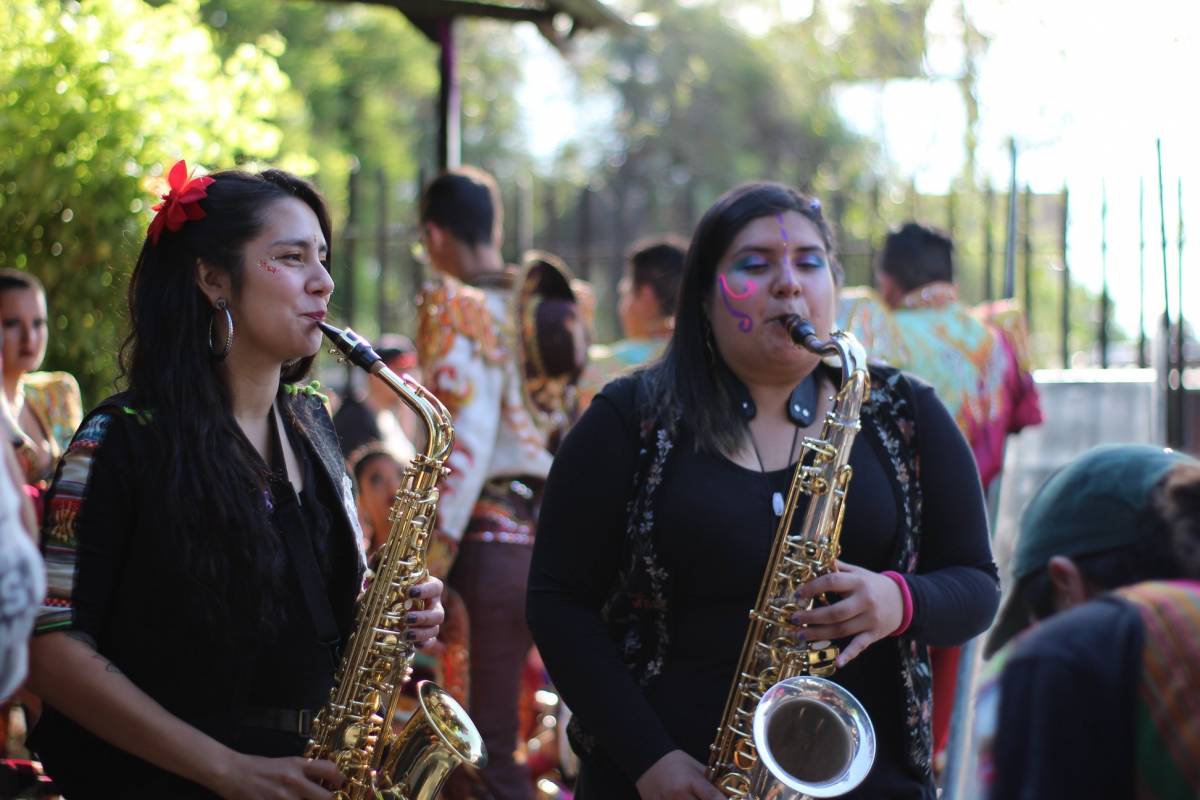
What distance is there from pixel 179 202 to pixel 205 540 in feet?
2.40

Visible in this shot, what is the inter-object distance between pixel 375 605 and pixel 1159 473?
162cm

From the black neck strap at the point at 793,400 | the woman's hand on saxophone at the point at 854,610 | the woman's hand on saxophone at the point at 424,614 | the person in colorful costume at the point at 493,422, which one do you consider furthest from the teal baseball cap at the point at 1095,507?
A: the person in colorful costume at the point at 493,422

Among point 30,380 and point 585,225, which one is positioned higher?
point 585,225

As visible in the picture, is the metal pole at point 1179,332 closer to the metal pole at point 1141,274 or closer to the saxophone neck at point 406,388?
the metal pole at point 1141,274

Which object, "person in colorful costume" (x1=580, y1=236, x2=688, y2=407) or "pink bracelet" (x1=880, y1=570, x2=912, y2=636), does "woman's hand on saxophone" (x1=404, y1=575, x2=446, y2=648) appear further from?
"person in colorful costume" (x1=580, y1=236, x2=688, y2=407)

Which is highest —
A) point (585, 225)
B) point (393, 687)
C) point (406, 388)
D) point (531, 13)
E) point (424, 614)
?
point (531, 13)

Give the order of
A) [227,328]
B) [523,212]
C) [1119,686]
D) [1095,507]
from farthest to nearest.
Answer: [523,212]
[227,328]
[1095,507]
[1119,686]

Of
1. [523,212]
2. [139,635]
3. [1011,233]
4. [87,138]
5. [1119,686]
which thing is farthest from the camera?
Result: [523,212]

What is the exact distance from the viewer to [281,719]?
2.58m

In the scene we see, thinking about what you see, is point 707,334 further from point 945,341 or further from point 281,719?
point 945,341

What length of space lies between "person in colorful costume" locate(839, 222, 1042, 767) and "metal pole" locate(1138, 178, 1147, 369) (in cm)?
224

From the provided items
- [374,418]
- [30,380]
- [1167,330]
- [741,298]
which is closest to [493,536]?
[741,298]

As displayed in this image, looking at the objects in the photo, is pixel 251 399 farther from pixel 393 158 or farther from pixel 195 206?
pixel 393 158

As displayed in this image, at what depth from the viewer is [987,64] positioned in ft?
46.5
